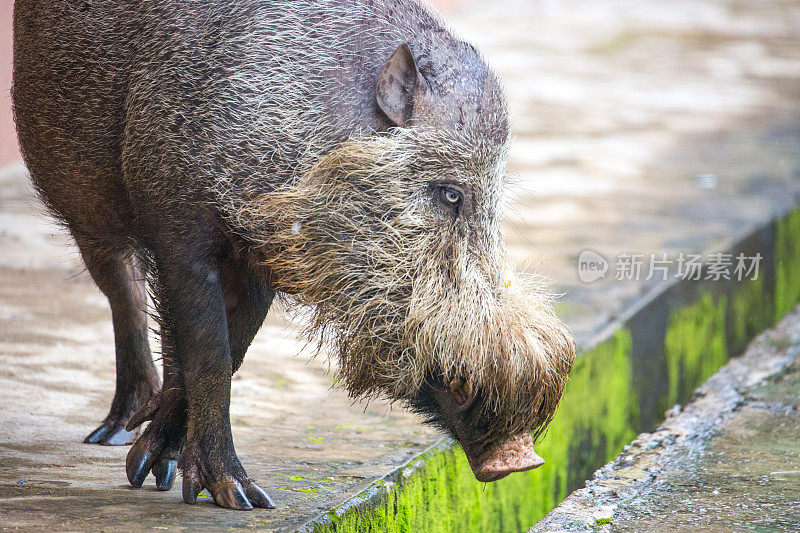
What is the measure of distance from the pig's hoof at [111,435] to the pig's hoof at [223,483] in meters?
0.62

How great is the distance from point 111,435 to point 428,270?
1.35 meters

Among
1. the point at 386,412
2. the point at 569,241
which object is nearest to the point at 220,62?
the point at 386,412

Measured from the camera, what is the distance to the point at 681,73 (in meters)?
10.1

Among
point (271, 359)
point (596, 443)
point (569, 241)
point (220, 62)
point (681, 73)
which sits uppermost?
point (681, 73)

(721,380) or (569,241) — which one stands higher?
(569,241)

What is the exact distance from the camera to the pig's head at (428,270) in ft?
9.06

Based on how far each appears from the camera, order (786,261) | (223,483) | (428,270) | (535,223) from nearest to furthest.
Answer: (428,270) < (223,483) < (535,223) < (786,261)

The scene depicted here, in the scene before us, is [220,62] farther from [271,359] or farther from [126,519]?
[271,359]

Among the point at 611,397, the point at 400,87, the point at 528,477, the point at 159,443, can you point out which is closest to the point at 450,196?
the point at 400,87

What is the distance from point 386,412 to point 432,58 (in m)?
1.41

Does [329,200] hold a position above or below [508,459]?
above

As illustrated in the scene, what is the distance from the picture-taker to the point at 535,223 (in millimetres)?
6246

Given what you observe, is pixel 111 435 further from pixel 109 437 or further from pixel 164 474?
pixel 164 474

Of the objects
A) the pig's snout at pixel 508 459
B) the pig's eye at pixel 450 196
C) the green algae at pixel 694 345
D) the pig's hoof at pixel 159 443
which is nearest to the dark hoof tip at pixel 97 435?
the pig's hoof at pixel 159 443
